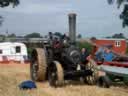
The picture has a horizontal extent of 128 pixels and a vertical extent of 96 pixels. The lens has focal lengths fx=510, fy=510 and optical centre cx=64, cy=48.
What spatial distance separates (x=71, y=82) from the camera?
55.6 feet

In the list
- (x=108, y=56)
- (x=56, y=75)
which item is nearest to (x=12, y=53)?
(x=108, y=56)

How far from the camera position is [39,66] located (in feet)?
54.4

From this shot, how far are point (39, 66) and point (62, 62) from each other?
764mm

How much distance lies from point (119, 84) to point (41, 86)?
2.82 metres

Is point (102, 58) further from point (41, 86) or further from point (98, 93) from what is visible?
point (98, 93)

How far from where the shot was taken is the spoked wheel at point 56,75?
15.2 metres

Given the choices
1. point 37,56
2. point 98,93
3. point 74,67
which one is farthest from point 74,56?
point 98,93

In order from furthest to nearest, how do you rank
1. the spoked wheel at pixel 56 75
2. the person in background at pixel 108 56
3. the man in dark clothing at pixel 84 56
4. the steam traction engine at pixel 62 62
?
the person in background at pixel 108 56
the man in dark clothing at pixel 84 56
the steam traction engine at pixel 62 62
the spoked wheel at pixel 56 75

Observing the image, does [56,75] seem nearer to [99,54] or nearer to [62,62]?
[62,62]

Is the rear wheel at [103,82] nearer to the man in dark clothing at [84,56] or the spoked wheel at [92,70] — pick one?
the spoked wheel at [92,70]

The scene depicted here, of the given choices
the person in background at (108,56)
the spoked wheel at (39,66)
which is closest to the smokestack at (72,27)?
the spoked wheel at (39,66)

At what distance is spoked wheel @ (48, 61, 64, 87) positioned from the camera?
49.7 feet

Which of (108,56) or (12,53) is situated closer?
(108,56)

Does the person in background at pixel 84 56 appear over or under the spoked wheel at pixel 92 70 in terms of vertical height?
over
